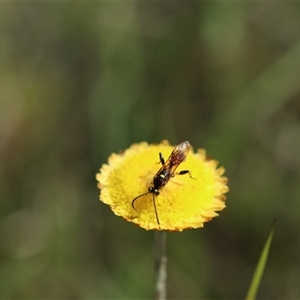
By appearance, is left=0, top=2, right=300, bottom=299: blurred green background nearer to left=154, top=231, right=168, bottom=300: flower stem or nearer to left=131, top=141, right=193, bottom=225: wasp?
left=154, top=231, right=168, bottom=300: flower stem

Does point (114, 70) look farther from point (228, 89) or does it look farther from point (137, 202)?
point (137, 202)

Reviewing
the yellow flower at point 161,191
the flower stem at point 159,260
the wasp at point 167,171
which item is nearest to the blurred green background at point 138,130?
the flower stem at point 159,260

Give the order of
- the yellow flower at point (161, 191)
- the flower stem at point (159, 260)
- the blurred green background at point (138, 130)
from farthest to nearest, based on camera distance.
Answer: the blurred green background at point (138, 130) → the flower stem at point (159, 260) → the yellow flower at point (161, 191)

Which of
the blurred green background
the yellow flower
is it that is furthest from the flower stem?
the blurred green background

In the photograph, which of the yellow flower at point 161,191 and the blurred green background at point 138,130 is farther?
the blurred green background at point 138,130

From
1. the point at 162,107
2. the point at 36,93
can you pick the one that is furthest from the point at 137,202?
the point at 36,93

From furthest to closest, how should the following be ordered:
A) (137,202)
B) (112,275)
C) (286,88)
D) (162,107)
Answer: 1. (162,107)
2. (286,88)
3. (112,275)
4. (137,202)

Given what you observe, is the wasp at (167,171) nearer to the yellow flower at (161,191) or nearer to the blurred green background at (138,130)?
the yellow flower at (161,191)
